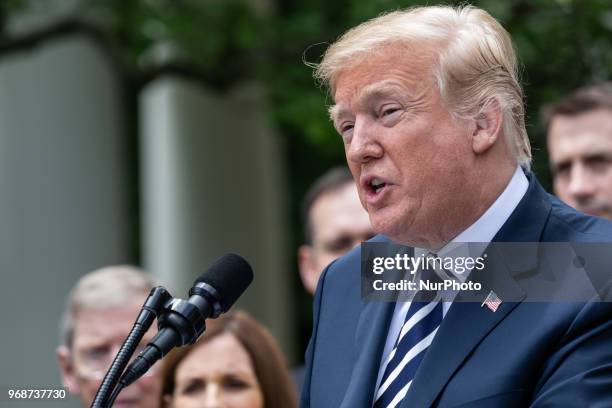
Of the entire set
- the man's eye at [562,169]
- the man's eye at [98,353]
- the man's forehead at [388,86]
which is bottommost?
the man's eye at [98,353]

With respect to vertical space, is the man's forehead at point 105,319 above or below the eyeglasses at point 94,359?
above

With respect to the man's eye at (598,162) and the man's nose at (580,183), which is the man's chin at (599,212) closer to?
the man's nose at (580,183)

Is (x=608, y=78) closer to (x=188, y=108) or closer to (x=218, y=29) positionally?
(x=218, y=29)

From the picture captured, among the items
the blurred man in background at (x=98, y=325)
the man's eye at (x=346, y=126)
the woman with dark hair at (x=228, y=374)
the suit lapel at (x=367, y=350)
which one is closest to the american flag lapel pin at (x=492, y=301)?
the suit lapel at (x=367, y=350)

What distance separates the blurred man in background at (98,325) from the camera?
15.5ft

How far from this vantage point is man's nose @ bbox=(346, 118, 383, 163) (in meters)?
2.86

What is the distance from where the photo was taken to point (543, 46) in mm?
7219

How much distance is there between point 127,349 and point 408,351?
68 cm

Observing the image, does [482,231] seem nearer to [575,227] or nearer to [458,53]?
[575,227]

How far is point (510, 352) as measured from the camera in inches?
104

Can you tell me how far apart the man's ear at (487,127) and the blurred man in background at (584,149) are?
81.6 inches

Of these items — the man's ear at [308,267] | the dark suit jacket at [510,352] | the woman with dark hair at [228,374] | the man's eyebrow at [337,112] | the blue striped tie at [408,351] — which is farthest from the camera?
the man's ear at [308,267]

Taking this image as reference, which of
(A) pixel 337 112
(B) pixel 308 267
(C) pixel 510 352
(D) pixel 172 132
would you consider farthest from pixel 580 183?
(D) pixel 172 132

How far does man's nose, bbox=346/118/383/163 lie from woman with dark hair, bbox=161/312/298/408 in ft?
6.03
